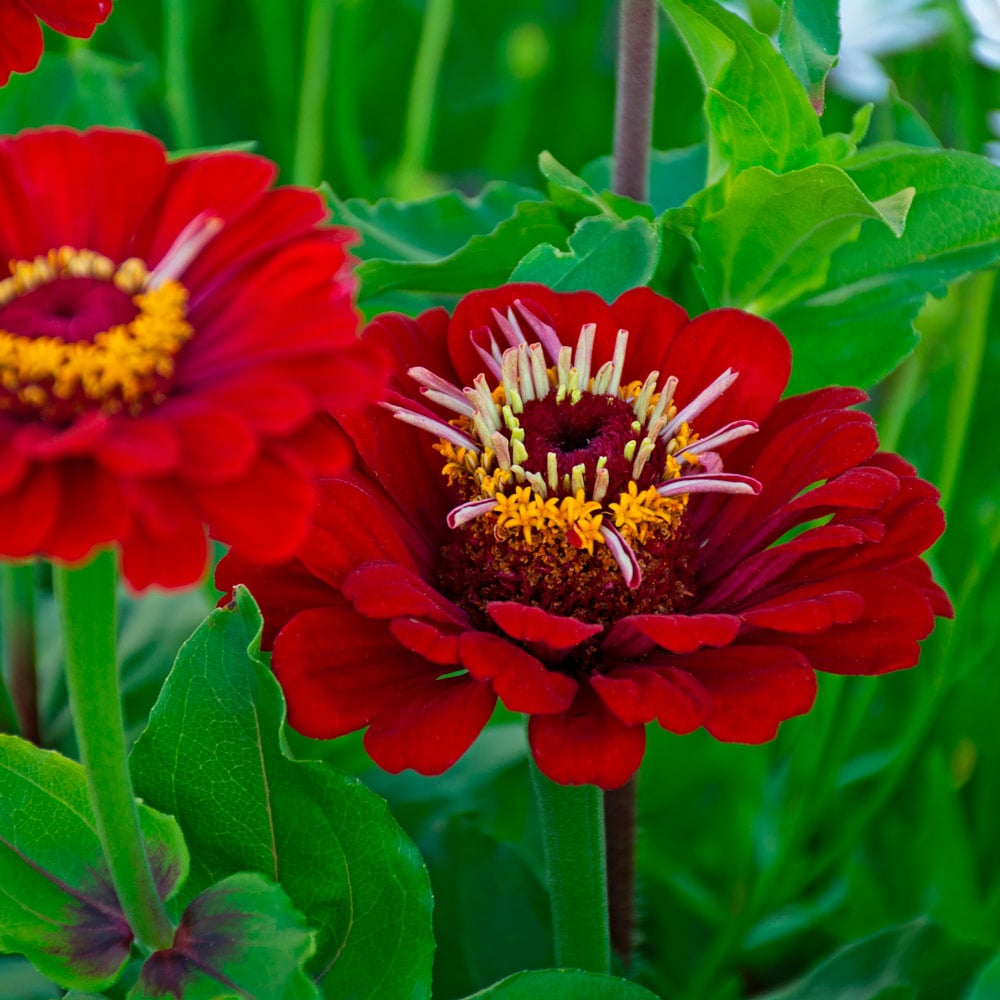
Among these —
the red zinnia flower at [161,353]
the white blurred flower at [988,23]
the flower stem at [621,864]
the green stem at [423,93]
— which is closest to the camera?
the red zinnia flower at [161,353]

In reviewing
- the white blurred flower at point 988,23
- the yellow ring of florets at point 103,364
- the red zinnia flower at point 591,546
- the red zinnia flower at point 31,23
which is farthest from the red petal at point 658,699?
the white blurred flower at point 988,23

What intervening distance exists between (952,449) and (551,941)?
23 centimetres

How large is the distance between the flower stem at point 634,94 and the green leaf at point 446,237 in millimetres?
A: 31

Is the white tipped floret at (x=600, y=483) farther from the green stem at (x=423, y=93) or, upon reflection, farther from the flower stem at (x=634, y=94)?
the green stem at (x=423, y=93)

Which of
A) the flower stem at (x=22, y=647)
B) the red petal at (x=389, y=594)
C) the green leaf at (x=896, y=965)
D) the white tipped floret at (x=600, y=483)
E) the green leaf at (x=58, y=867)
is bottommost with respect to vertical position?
the green leaf at (x=896, y=965)

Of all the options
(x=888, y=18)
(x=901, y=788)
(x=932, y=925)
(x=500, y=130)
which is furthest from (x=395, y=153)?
(x=932, y=925)

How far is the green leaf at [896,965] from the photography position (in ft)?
1.30

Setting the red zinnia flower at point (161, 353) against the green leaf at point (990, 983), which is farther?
the green leaf at point (990, 983)

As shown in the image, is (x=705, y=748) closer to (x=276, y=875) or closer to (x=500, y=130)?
(x=276, y=875)

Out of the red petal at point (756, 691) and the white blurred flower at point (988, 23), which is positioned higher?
the white blurred flower at point (988, 23)

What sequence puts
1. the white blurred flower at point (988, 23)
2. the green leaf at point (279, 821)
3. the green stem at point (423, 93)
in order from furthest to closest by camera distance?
the green stem at point (423, 93) → the white blurred flower at point (988, 23) → the green leaf at point (279, 821)

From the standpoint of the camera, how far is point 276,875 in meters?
0.31

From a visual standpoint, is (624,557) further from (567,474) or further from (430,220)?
(430,220)

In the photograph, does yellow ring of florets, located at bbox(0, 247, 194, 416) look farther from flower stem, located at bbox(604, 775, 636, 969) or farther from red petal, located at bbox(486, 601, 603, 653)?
flower stem, located at bbox(604, 775, 636, 969)
